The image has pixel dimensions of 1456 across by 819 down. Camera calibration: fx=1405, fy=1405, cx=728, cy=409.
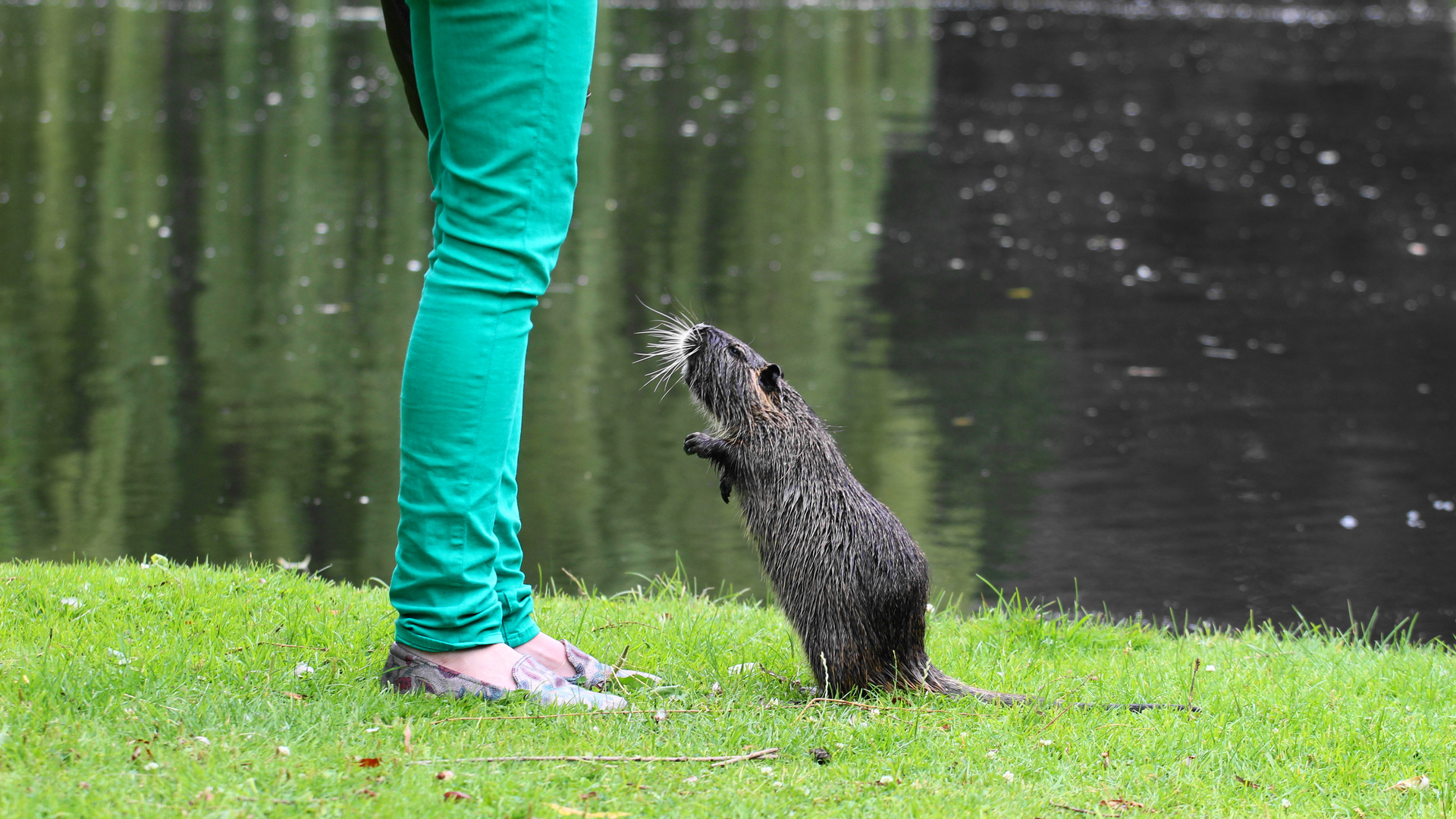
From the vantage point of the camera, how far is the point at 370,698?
302 centimetres

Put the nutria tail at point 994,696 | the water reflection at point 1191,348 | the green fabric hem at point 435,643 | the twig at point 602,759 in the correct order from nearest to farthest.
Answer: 1. the twig at point 602,759
2. the green fabric hem at point 435,643
3. the nutria tail at point 994,696
4. the water reflection at point 1191,348

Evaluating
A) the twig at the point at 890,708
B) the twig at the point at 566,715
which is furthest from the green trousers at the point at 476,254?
the twig at the point at 890,708

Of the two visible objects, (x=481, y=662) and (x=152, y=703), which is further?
(x=481, y=662)

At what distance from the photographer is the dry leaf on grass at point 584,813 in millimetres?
2520

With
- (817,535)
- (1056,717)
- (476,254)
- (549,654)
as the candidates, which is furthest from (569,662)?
(1056,717)

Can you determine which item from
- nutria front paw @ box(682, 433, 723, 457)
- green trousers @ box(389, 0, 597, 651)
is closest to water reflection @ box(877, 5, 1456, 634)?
nutria front paw @ box(682, 433, 723, 457)

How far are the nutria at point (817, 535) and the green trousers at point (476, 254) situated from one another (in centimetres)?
65

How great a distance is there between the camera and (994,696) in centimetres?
344

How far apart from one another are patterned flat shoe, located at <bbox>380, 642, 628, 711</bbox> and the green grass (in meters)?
0.04

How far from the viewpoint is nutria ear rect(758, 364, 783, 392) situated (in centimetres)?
351

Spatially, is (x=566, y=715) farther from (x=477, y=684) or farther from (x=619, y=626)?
(x=619, y=626)

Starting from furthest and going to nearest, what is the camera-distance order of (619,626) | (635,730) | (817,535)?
(619,626) → (817,535) → (635,730)

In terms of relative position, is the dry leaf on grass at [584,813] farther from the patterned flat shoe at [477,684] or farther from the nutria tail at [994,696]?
the nutria tail at [994,696]

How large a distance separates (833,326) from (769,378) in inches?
271
